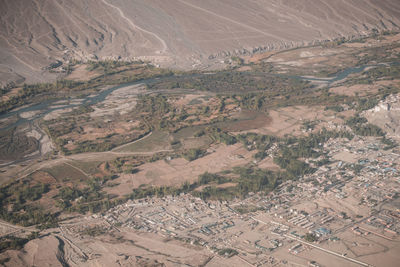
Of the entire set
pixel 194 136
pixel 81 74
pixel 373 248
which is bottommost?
pixel 81 74

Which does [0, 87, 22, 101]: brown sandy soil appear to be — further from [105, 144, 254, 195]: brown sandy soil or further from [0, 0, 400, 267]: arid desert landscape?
[105, 144, 254, 195]: brown sandy soil

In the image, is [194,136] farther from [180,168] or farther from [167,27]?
[167,27]

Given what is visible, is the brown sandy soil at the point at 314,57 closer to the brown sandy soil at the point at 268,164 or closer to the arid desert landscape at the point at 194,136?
the arid desert landscape at the point at 194,136

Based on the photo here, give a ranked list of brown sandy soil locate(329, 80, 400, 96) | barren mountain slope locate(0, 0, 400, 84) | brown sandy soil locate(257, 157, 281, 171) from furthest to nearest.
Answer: barren mountain slope locate(0, 0, 400, 84) < brown sandy soil locate(329, 80, 400, 96) < brown sandy soil locate(257, 157, 281, 171)

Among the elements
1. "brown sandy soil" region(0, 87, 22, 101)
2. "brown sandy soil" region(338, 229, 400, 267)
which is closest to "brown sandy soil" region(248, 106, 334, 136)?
"brown sandy soil" region(338, 229, 400, 267)

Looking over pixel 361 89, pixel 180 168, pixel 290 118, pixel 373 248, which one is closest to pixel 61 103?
pixel 180 168

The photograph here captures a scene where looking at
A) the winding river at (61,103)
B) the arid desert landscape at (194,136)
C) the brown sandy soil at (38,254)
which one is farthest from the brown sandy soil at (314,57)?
the brown sandy soil at (38,254)

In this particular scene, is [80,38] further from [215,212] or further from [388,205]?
[388,205]
